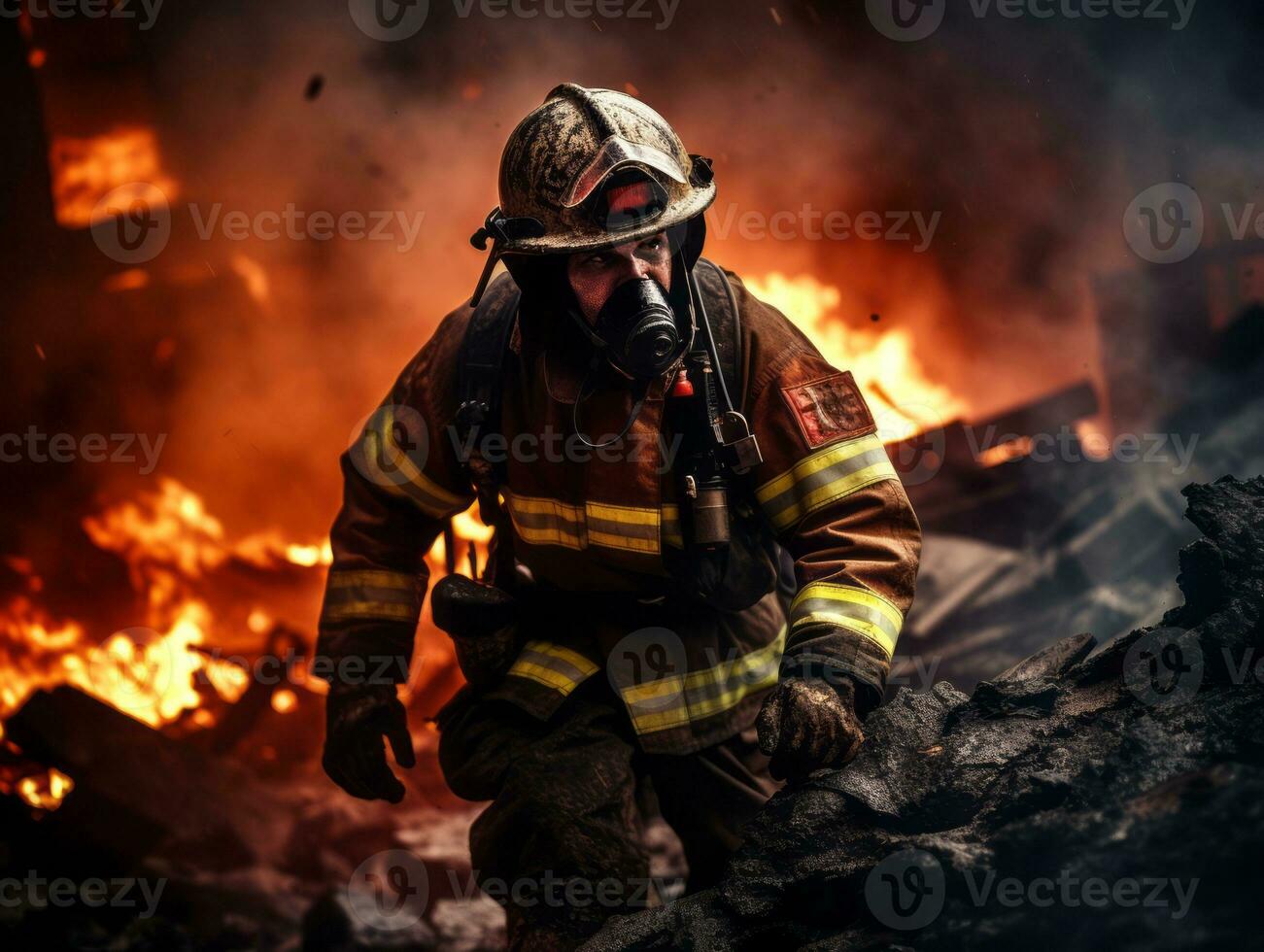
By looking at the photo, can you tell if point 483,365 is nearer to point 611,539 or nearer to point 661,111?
point 611,539

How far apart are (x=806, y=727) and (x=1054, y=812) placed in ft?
1.78

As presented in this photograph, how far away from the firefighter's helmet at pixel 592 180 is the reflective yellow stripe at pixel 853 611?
1028mm

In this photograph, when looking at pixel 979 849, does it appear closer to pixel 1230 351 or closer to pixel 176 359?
pixel 1230 351

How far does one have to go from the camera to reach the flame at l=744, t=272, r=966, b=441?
21.0ft

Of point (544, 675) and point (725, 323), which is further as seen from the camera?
point (544, 675)

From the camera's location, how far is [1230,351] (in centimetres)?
614

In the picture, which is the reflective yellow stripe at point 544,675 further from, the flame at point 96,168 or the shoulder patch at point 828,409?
the flame at point 96,168

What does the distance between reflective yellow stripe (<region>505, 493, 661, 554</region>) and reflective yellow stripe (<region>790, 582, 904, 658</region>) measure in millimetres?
467

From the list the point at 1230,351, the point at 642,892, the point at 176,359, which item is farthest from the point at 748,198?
the point at 642,892

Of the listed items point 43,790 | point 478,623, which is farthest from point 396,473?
point 43,790

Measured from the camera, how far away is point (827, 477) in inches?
107

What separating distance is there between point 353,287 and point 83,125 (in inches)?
74.1

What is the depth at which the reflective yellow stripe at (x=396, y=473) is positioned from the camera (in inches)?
127

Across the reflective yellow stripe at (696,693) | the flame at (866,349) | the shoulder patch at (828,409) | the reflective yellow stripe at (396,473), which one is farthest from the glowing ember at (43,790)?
the flame at (866,349)
